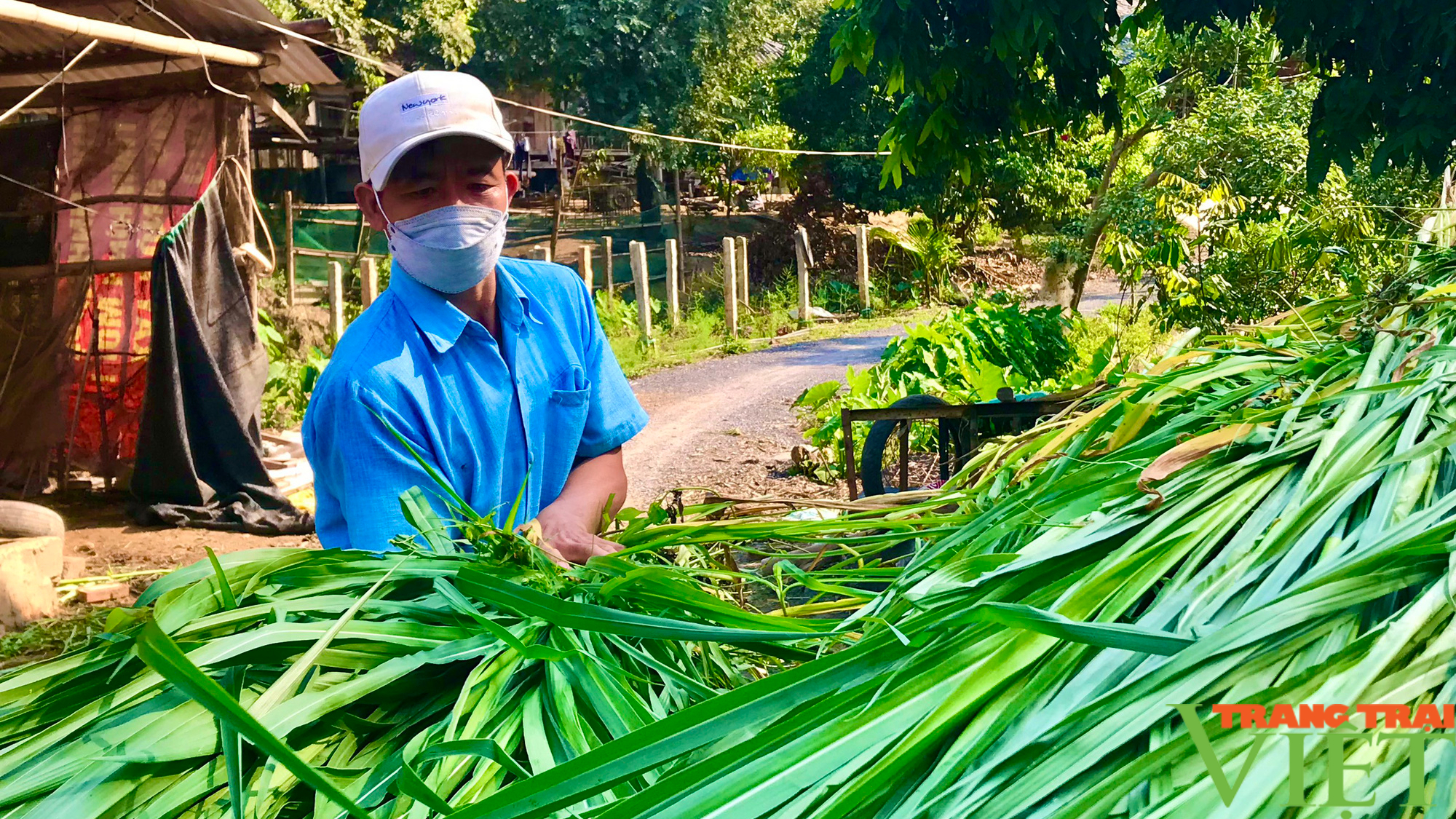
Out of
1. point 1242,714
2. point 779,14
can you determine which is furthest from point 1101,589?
point 779,14

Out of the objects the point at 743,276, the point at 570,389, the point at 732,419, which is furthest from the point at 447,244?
the point at 743,276

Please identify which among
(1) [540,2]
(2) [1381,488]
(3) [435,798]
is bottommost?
(3) [435,798]

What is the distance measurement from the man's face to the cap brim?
33 mm

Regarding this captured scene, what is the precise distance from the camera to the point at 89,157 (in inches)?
270

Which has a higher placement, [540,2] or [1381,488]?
[540,2]

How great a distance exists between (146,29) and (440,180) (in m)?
5.96

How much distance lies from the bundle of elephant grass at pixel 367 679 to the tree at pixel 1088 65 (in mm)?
3238

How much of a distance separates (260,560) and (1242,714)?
882 mm

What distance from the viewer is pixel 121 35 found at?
554 cm

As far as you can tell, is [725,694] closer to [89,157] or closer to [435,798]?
[435,798]

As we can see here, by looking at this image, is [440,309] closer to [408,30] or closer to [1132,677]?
[1132,677]

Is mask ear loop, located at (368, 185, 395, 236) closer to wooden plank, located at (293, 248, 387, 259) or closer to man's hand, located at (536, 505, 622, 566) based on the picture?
man's hand, located at (536, 505, 622, 566)

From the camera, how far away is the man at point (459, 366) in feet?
5.54

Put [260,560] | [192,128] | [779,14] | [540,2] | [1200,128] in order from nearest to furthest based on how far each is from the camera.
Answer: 1. [260,560]
2. [192,128]
3. [1200,128]
4. [540,2]
5. [779,14]
